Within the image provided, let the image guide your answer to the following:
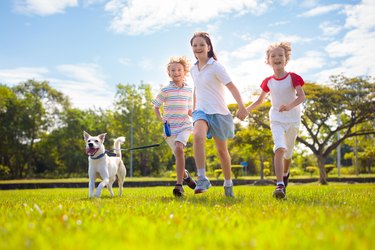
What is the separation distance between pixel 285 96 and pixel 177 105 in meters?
2.01

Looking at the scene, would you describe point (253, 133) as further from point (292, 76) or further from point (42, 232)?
point (42, 232)

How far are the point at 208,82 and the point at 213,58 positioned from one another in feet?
1.63

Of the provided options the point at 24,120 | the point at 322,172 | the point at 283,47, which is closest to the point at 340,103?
the point at 322,172

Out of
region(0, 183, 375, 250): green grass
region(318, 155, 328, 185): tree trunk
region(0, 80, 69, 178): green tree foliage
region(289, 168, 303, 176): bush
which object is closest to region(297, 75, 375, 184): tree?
region(318, 155, 328, 185): tree trunk

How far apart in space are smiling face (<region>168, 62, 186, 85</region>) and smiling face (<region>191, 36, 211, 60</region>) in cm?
111

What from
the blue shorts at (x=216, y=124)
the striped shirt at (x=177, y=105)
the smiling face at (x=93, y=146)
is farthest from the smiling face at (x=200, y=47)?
the smiling face at (x=93, y=146)

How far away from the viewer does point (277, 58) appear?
6043mm


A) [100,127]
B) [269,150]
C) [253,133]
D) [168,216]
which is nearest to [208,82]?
[168,216]

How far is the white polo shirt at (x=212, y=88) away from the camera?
5641 mm

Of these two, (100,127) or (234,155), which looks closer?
(234,155)

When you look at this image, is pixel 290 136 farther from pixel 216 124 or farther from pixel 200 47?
pixel 200 47

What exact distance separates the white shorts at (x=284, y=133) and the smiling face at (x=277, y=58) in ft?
3.16

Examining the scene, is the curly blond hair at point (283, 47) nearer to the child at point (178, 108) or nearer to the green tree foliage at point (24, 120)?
the child at point (178, 108)

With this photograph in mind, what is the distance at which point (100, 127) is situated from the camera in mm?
54438
